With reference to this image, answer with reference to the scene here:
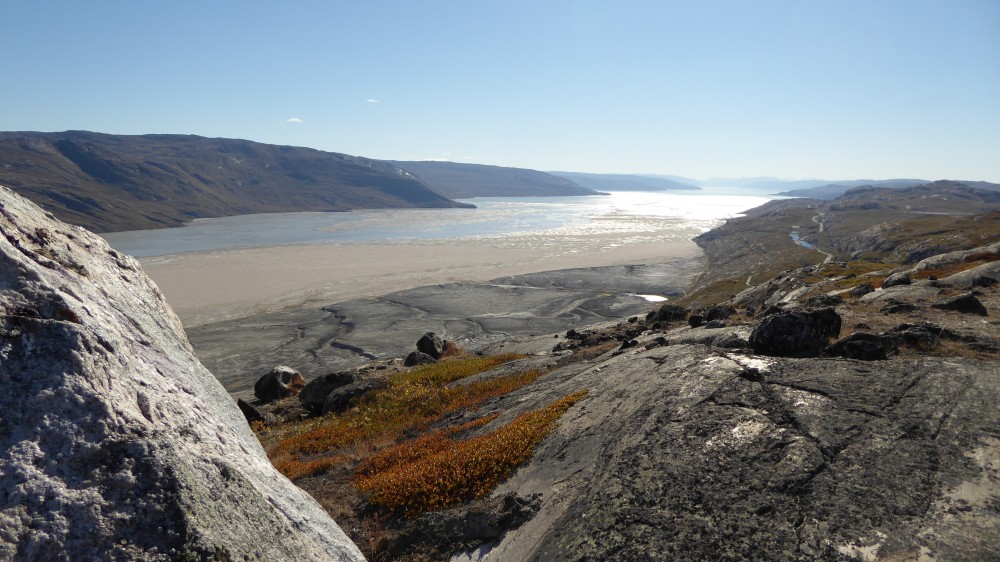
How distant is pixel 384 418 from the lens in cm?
2428

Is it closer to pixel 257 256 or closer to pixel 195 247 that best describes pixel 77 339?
pixel 257 256

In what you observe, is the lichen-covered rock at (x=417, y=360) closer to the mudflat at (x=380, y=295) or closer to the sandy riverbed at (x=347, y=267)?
the mudflat at (x=380, y=295)

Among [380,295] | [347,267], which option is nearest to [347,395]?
[380,295]

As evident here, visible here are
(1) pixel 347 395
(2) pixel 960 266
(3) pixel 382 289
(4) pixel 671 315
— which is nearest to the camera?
(1) pixel 347 395

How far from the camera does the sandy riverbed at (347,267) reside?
269 feet

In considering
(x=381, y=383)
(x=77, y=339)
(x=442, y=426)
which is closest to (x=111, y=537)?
(x=77, y=339)

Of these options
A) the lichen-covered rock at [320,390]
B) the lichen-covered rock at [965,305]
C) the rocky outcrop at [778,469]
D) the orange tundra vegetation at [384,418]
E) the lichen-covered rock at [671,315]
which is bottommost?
the lichen-covered rock at [320,390]

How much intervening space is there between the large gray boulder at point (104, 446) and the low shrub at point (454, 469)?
492 cm

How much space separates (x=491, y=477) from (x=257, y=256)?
126m

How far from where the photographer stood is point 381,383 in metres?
29.5

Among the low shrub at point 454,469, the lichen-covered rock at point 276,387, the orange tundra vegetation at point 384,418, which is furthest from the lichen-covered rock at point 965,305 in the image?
the lichen-covered rock at point 276,387

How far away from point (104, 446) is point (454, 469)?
29.5 ft

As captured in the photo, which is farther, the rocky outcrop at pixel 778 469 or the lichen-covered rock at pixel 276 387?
the lichen-covered rock at pixel 276 387

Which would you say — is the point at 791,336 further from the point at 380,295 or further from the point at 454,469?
the point at 380,295
